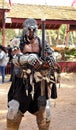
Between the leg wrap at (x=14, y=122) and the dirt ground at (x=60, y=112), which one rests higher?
the leg wrap at (x=14, y=122)

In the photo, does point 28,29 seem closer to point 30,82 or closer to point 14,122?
point 30,82

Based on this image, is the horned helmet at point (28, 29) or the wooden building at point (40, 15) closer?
the horned helmet at point (28, 29)

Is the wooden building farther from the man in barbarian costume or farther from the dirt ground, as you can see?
the man in barbarian costume

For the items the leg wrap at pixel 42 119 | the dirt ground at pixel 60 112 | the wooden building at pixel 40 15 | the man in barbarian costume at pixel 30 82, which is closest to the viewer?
the man in barbarian costume at pixel 30 82

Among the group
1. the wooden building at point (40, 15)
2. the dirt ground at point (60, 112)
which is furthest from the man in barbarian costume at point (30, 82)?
the wooden building at point (40, 15)

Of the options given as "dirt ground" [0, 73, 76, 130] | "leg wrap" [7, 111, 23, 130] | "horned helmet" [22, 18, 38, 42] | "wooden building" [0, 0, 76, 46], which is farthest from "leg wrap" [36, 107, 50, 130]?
"wooden building" [0, 0, 76, 46]

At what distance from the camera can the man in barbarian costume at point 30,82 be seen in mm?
4129

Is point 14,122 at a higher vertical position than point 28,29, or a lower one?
lower

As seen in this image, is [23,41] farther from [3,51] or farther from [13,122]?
[3,51]

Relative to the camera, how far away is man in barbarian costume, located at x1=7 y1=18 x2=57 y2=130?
13.5 ft

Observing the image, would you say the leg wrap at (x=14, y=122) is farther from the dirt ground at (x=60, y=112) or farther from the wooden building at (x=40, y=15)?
the wooden building at (x=40, y=15)

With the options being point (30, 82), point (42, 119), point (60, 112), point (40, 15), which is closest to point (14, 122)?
point (42, 119)

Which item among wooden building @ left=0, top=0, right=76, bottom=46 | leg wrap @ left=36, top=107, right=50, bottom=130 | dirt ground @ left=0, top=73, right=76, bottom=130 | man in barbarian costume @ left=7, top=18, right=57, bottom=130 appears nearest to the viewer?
man in barbarian costume @ left=7, top=18, right=57, bottom=130

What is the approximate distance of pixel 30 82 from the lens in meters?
4.18
